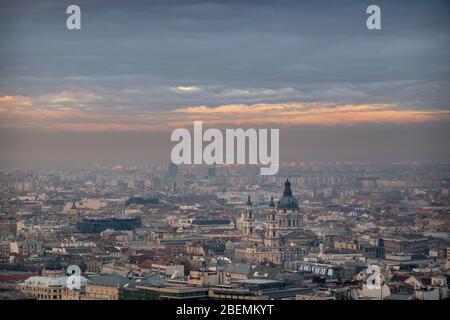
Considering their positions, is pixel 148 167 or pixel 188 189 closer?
pixel 148 167

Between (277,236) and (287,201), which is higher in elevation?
(287,201)

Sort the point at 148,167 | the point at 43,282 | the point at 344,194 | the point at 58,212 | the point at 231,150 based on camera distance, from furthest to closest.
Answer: the point at 58,212
the point at 344,194
the point at 148,167
the point at 231,150
the point at 43,282

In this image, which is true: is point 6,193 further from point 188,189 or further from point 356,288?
point 356,288

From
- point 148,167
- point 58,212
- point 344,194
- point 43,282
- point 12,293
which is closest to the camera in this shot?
point 12,293

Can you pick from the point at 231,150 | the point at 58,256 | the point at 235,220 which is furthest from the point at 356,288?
the point at 235,220

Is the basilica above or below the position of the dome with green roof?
below

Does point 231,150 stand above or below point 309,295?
above

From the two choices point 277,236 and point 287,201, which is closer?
point 277,236
